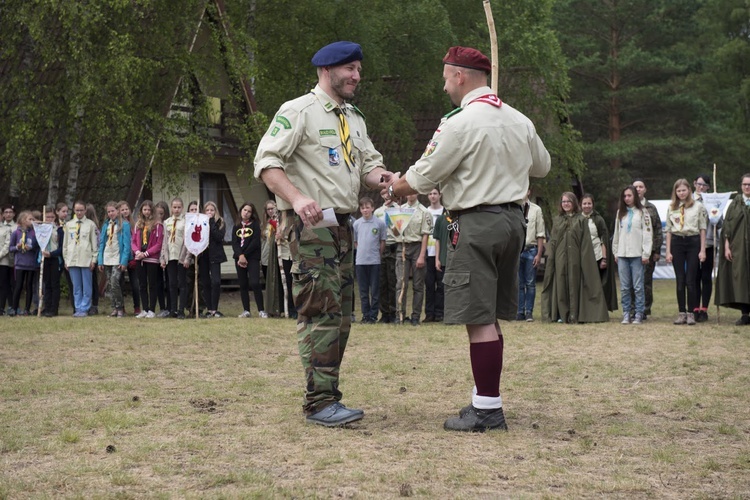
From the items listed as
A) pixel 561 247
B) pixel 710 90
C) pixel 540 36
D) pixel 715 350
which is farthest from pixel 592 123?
pixel 715 350

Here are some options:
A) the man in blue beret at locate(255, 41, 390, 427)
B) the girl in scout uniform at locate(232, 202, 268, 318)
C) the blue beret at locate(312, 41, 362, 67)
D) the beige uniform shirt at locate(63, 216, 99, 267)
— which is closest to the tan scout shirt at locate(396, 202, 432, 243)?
the girl in scout uniform at locate(232, 202, 268, 318)

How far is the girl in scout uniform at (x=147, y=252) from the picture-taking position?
17344 mm

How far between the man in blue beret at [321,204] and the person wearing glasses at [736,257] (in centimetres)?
928

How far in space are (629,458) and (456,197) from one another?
6.12 feet

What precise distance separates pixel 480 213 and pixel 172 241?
11.7 meters

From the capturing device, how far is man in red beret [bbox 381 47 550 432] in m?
6.18

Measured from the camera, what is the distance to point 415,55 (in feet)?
99.7

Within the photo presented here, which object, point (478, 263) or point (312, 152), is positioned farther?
point (312, 152)

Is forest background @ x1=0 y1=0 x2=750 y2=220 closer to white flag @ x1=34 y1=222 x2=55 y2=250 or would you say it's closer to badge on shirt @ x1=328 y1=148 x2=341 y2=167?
white flag @ x1=34 y1=222 x2=55 y2=250

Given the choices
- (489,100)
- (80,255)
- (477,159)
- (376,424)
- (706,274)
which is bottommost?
(376,424)

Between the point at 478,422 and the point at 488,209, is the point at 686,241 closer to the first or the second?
the point at 488,209

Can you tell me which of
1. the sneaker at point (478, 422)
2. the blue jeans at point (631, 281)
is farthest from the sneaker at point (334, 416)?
the blue jeans at point (631, 281)

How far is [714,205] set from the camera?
18.7 m

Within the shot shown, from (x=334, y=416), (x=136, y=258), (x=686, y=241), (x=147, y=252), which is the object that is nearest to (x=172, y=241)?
(x=147, y=252)
